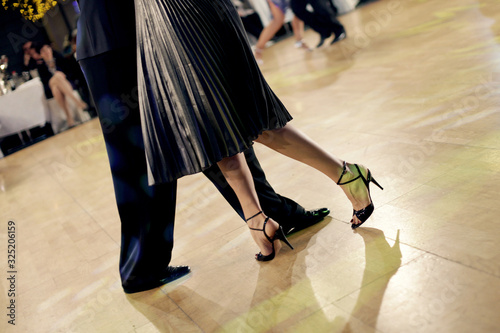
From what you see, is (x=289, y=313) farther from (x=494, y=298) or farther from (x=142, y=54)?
(x=142, y=54)

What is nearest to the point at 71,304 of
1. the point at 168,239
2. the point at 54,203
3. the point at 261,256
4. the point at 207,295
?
the point at 168,239

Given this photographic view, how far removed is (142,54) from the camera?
1.51m

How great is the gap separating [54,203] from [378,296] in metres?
2.69

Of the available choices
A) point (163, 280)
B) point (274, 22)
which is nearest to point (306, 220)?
point (163, 280)

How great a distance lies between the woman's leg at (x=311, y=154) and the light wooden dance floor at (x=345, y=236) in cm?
10

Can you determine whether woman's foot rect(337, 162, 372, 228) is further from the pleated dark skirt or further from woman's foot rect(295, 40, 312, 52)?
woman's foot rect(295, 40, 312, 52)

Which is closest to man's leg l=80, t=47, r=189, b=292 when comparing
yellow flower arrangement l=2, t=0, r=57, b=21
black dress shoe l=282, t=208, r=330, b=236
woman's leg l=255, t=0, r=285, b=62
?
yellow flower arrangement l=2, t=0, r=57, b=21

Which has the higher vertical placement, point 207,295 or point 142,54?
point 142,54

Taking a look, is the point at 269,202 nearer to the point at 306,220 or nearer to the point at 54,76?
the point at 306,220

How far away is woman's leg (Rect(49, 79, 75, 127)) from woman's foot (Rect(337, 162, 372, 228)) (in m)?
6.12

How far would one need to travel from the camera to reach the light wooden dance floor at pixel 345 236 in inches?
53.1

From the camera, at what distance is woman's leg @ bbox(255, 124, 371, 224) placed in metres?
1.68

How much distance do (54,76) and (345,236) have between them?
627cm

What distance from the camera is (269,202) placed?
1848 millimetres
